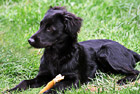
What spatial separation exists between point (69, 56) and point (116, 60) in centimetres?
94

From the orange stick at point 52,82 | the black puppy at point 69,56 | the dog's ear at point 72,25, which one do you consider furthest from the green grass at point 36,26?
the dog's ear at point 72,25

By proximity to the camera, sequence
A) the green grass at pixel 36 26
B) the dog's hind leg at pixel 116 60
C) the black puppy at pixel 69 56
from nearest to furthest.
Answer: the black puppy at pixel 69 56, the dog's hind leg at pixel 116 60, the green grass at pixel 36 26

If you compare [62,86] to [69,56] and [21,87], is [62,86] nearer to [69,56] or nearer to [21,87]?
[69,56]

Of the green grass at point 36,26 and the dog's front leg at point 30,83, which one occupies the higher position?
the green grass at point 36,26

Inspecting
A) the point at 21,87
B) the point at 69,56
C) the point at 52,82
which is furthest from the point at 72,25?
the point at 21,87

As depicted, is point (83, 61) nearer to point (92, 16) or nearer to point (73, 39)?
point (73, 39)

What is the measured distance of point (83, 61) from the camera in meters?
4.58

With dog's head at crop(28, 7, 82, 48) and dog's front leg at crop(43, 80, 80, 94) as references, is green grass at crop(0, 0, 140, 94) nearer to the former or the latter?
dog's front leg at crop(43, 80, 80, 94)

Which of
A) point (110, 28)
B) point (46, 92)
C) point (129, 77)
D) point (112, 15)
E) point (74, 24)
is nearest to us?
point (46, 92)

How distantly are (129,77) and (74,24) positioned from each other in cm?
136

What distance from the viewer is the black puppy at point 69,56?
404cm

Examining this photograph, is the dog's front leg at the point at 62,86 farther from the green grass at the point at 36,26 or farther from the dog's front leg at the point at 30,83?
the green grass at the point at 36,26

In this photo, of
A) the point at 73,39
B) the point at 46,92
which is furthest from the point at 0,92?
the point at 73,39

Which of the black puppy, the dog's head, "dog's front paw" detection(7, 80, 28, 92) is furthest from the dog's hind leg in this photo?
"dog's front paw" detection(7, 80, 28, 92)
